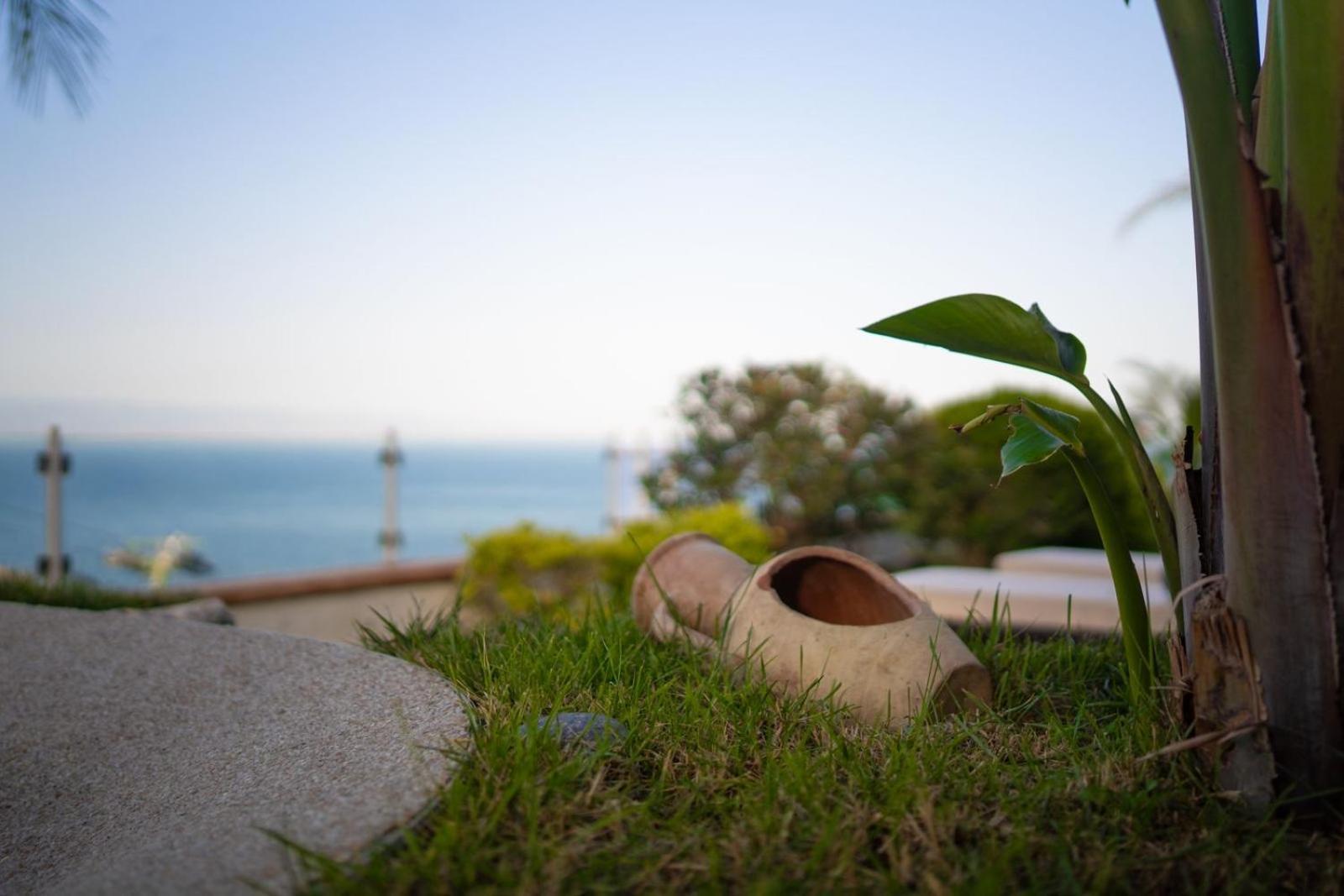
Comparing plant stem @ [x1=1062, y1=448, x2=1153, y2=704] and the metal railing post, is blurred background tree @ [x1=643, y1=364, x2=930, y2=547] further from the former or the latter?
plant stem @ [x1=1062, y1=448, x2=1153, y2=704]

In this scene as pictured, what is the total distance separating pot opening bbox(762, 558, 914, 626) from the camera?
8.17 ft

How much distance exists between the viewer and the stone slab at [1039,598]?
4656 millimetres

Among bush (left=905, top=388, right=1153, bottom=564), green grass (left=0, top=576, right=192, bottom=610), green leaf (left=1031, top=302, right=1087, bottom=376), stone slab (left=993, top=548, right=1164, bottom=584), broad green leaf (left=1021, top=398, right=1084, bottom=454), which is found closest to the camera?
green leaf (left=1031, top=302, right=1087, bottom=376)

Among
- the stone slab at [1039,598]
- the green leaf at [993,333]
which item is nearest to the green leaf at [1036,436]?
the green leaf at [993,333]

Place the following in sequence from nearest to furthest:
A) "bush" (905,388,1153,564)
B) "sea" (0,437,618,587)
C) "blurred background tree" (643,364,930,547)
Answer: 1. "sea" (0,437,618,587)
2. "blurred background tree" (643,364,930,547)
3. "bush" (905,388,1153,564)

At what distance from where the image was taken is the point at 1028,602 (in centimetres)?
488

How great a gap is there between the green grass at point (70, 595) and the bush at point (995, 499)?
19.9 ft

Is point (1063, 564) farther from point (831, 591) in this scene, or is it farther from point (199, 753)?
point (199, 753)

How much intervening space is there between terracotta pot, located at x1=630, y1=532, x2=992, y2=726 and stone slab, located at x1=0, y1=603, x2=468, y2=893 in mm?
731

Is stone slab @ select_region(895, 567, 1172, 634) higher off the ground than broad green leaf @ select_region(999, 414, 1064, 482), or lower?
lower

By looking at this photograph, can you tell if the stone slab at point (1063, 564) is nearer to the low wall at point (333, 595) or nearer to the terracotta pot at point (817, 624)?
the low wall at point (333, 595)

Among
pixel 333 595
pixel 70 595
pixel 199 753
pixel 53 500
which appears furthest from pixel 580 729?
pixel 333 595

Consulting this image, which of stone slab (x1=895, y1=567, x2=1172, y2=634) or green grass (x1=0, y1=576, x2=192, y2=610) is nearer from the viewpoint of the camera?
green grass (x1=0, y1=576, x2=192, y2=610)

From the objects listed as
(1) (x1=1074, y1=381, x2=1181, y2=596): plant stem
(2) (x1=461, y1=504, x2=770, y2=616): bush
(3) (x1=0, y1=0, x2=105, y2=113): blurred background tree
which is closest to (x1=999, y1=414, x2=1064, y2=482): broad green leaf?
(1) (x1=1074, y1=381, x2=1181, y2=596): plant stem
